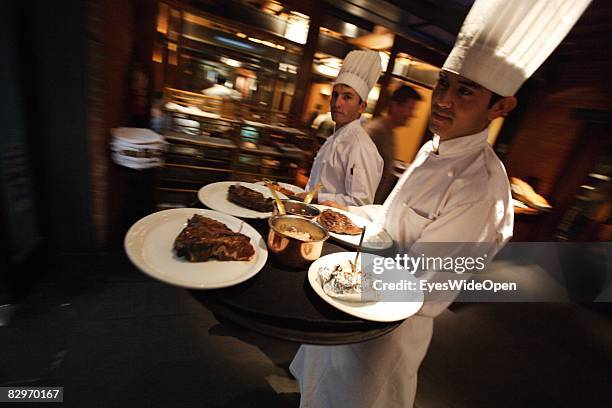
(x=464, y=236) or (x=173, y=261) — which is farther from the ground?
(x=464, y=236)

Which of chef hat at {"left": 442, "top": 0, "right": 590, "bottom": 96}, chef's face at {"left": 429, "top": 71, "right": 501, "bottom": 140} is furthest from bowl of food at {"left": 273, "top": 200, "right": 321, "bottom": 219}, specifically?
chef hat at {"left": 442, "top": 0, "right": 590, "bottom": 96}

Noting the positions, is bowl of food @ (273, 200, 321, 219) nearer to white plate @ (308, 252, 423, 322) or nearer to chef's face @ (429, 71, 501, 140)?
white plate @ (308, 252, 423, 322)

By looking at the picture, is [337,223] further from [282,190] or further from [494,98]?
[494,98]

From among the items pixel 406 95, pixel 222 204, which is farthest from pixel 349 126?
pixel 406 95

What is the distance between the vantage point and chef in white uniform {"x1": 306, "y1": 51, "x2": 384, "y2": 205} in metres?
2.64

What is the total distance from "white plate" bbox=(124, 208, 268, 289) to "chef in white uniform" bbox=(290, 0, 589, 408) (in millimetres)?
950

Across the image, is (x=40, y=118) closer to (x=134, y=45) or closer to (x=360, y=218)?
(x=134, y=45)

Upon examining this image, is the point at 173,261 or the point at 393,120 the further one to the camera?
the point at 393,120

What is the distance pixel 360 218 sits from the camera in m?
2.01

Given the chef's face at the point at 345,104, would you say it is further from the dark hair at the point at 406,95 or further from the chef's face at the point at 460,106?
the dark hair at the point at 406,95

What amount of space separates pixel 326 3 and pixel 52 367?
6.56 metres

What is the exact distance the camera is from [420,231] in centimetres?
169

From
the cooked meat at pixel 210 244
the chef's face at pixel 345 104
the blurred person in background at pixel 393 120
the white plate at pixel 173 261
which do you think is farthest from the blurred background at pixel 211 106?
the chef's face at pixel 345 104

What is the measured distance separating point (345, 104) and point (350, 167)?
2.39ft
